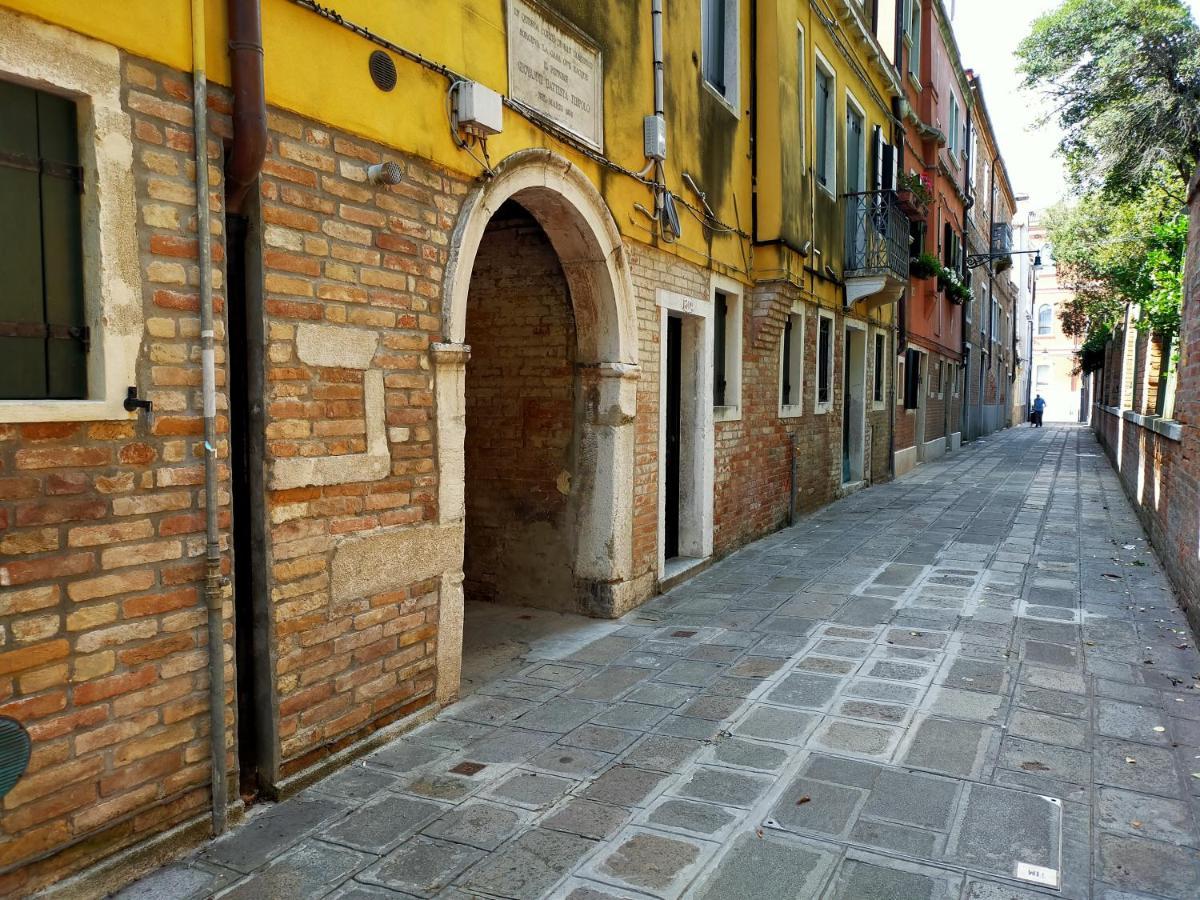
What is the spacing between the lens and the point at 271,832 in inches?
122

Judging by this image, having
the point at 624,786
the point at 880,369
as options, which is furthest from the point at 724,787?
the point at 880,369

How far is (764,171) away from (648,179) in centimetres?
246

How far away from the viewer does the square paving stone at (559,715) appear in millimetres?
4145

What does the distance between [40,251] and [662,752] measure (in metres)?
3.07

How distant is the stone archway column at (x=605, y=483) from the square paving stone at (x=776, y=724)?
75.4 inches

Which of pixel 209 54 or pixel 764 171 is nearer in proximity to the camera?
pixel 209 54

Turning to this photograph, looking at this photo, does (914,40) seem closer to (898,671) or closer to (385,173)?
(898,671)

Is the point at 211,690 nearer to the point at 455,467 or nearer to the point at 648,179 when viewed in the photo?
the point at 455,467

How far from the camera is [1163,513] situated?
7.99 metres

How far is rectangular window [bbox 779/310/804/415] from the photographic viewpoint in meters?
10.1

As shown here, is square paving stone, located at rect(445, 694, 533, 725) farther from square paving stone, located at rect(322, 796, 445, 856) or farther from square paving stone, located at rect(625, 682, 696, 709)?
square paving stone, located at rect(322, 796, 445, 856)

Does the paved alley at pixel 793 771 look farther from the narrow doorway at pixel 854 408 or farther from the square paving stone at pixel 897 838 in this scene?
the narrow doorway at pixel 854 408

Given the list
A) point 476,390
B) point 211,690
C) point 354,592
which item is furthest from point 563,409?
point 211,690

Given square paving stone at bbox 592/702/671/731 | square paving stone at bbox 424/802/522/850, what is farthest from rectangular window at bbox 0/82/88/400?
square paving stone at bbox 592/702/671/731
